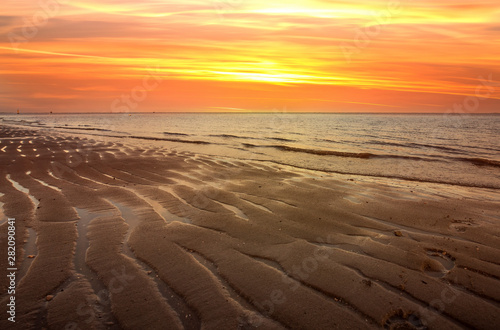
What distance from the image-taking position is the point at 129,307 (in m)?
3.46

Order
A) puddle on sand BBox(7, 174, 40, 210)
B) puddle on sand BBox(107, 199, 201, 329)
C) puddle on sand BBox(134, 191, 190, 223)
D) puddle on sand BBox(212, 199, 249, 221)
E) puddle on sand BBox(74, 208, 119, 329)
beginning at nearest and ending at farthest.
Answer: puddle on sand BBox(107, 199, 201, 329) → puddle on sand BBox(74, 208, 119, 329) → puddle on sand BBox(134, 191, 190, 223) → puddle on sand BBox(212, 199, 249, 221) → puddle on sand BBox(7, 174, 40, 210)

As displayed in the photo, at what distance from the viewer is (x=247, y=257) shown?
4.68 m

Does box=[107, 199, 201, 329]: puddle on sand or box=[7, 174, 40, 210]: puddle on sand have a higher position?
box=[107, 199, 201, 329]: puddle on sand

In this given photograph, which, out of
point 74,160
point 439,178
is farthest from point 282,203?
point 74,160

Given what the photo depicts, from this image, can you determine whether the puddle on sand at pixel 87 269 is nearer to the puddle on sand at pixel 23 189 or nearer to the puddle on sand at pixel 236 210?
the puddle on sand at pixel 23 189

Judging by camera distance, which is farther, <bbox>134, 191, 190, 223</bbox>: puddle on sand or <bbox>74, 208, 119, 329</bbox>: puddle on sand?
<bbox>134, 191, 190, 223</bbox>: puddle on sand

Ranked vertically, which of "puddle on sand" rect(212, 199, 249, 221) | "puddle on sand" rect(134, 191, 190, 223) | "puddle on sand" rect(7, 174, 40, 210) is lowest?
"puddle on sand" rect(7, 174, 40, 210)

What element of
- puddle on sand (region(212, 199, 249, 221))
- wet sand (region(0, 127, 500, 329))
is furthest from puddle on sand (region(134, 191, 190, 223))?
puddle on sand (region(212, 199, 249, 221))

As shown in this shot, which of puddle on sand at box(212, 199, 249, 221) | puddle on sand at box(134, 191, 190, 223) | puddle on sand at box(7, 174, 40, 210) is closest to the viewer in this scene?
puddle on sand at box(134, 191, 190, 223)

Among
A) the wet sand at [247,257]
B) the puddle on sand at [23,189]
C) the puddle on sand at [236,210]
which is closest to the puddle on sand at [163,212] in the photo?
the wet sand at [247,257]

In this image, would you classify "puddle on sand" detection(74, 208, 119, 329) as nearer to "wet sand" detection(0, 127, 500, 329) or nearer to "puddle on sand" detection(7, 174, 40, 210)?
"wet sand" detection(0, 127, 500, 329)

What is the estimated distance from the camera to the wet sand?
3.41 m

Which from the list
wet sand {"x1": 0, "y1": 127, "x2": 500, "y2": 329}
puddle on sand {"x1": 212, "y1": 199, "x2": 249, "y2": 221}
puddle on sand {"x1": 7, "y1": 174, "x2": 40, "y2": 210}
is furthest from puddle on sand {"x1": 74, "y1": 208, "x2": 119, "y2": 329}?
puddle on sand {"x1": 212, "y1": 199, "x2": 249, "y2": 221}

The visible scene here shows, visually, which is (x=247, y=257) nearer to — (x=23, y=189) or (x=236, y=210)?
(x=236, y=210)
